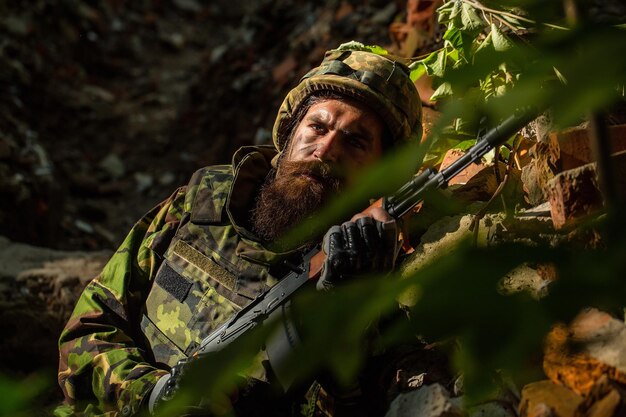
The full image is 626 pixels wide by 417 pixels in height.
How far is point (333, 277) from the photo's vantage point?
209 cm

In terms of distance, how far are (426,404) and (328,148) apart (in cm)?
127

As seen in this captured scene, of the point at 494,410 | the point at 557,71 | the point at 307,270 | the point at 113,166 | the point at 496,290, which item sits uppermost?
the point at 113,166

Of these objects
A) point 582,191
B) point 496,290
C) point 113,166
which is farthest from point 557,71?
point 113,166

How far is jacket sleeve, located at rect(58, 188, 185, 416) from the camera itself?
92.0 inches

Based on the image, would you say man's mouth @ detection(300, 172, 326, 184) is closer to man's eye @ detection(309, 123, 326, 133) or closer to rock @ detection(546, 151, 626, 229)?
man's eye @ detection(309, 123, 326, 133)

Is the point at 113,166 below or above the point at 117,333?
above

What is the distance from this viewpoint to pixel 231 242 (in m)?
2.65

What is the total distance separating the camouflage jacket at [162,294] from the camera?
242 centimetres

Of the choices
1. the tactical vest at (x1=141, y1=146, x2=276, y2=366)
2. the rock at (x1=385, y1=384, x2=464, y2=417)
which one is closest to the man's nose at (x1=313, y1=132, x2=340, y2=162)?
the tactical vest at (x1=141, y1=146, x2=276, y2=366)

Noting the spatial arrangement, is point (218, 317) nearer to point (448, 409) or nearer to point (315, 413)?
point (315, 413)

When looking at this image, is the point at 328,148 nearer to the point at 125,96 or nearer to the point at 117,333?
the point at 117,333

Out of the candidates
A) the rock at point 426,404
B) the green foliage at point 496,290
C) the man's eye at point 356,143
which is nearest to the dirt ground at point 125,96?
the man's eye at point 356,143

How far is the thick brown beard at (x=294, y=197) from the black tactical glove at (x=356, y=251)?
1.81 ft

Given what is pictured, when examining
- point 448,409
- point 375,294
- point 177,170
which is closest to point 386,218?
point 448,409
